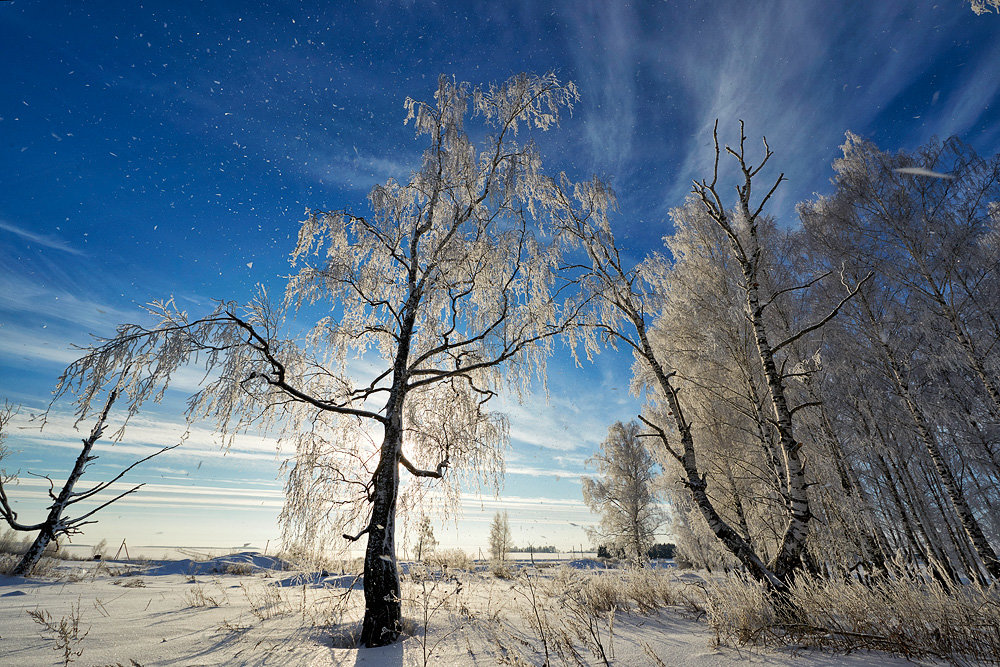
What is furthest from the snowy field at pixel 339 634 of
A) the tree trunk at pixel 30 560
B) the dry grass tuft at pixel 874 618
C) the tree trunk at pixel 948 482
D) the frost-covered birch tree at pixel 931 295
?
the frost-covered birch tree at pixel 931 295

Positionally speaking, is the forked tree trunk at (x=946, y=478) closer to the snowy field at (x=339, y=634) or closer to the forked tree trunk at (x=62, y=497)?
the snowy field at (x=339, y=634)

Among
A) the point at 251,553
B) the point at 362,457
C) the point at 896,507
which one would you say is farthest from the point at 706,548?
the point at 251,553

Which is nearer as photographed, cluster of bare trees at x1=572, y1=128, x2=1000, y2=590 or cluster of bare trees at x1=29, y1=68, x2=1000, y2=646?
cluster of bare trees at x1=29, y1=68, x2=1000, y2=646

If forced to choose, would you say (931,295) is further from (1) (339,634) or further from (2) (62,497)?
(2) (62,497)

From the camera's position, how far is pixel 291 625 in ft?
16.4

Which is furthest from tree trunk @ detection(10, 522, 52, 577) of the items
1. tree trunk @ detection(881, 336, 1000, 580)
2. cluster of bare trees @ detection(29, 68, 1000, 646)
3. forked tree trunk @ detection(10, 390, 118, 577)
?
tree trunk @ detection(881, 336, 1000, 580)

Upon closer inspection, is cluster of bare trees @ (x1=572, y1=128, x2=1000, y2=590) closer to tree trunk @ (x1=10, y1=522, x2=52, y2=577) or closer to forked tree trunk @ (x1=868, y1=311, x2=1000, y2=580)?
forked tree trunk @ (x1=868, y1=311, x2=1000, y2=580)

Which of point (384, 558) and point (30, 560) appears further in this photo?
point (30, 560)

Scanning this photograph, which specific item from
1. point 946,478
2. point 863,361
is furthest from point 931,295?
point 946,478

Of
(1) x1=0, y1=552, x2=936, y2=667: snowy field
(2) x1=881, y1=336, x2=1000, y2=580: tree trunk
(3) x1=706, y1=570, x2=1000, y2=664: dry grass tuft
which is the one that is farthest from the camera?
(2) x1=881, y1=336, x2=1000, y2=580: tree trunk

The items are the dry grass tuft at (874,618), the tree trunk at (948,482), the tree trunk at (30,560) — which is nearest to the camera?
the dry grass tuft at (874,618)

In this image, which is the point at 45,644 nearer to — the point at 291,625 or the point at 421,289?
the point at 291,625

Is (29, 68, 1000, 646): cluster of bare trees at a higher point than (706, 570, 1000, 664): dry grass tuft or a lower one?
higher

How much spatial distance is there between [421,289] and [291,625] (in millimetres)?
4993
